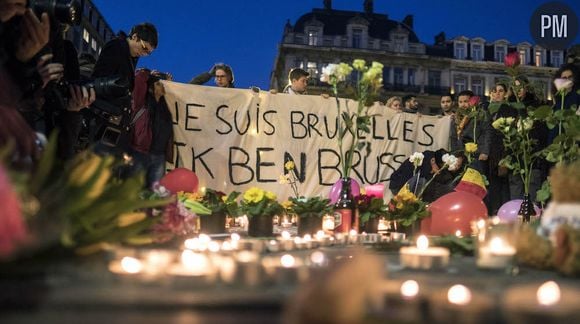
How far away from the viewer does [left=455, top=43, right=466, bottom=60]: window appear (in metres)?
47.0

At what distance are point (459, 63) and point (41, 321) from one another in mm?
47713

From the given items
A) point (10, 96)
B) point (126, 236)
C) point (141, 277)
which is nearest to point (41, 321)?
point (141, 277)

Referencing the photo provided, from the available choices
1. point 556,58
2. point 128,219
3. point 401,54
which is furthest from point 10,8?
point 556,58

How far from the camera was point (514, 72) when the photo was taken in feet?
13.3

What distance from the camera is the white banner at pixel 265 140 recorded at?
6910mm

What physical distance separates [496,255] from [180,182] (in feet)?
11.9

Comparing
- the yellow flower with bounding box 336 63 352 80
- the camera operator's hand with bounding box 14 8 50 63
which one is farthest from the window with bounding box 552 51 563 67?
the camera operator's hand with bounding box 14 8 50 63

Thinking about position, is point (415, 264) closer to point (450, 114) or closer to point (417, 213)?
point (417, 213)

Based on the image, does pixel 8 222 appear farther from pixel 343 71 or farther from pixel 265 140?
pixel 265 140

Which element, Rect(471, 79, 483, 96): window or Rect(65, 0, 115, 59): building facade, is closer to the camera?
Rect(65, 0, 115, 59): building facade

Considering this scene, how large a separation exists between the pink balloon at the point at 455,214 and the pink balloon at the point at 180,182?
212 cm

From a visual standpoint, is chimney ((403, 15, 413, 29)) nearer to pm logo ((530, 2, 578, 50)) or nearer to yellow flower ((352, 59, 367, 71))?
pm logo ((530, 2, 578, 50))

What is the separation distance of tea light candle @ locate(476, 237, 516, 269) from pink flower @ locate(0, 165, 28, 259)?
1360 millimetres

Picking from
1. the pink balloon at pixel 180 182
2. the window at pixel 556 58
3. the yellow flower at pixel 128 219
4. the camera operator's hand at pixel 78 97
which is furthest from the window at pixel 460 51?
the yellow flower at pixel 128 219
